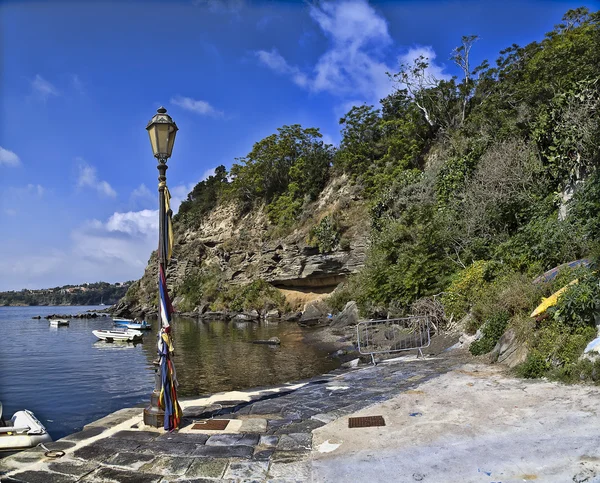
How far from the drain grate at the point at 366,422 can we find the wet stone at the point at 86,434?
3298mm

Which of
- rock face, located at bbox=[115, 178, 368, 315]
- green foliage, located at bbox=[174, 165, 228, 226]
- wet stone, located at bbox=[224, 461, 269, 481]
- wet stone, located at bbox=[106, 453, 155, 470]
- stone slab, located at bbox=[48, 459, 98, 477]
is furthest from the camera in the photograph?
green foliage, located at bbox=[174, 165, 228, 226]

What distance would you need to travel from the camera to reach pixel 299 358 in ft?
60.4

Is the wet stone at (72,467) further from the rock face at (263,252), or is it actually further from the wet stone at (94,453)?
the rock face at (263,252)

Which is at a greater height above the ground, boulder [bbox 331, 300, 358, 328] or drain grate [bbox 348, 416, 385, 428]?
boulder [bbox 331, 300, 358, 328]

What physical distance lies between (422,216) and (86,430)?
1903cm

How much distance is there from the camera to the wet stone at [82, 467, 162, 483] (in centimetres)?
425

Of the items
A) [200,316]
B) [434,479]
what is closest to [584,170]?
[434,479]

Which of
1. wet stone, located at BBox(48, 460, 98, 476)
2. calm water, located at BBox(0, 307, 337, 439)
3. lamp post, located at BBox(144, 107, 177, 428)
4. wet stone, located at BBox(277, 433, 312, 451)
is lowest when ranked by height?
calm water, located at BBox(0, 307, 337, 439)

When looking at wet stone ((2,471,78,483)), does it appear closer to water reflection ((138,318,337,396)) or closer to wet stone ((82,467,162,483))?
→ wet stone ((82,467,162,483))

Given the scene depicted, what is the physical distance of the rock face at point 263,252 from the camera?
37250 millimetres

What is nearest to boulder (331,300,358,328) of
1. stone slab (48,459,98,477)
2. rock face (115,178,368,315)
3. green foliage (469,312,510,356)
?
rock face (115,178,368,315)

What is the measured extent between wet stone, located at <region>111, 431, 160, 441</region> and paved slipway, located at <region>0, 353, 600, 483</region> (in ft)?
0.04

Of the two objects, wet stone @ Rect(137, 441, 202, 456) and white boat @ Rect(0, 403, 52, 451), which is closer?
wet stone @ Rect(137, 441, 202, 456)

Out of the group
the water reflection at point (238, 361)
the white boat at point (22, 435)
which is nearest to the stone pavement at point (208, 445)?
the white boat at point (22, 435)
